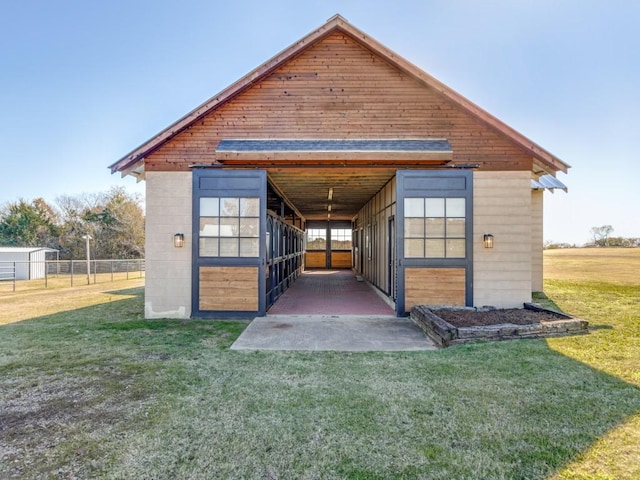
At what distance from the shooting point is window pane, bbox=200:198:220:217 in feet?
22.6

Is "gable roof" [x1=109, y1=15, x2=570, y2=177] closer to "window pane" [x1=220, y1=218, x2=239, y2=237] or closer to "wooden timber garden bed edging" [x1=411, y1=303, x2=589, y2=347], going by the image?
"window pane" [x1=220, y1=218, x2=239, y2=237]

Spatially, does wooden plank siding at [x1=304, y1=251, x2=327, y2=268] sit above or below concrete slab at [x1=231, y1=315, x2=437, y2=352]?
above

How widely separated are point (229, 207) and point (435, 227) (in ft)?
14.5

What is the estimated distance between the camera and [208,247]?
688 cm

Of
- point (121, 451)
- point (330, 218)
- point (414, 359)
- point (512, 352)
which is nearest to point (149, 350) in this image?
point (121, 451)

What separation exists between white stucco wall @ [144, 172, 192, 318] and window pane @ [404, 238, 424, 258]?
15.1 ft

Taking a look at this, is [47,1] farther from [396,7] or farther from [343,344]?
[343,344]

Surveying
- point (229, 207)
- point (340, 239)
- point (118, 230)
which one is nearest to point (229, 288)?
point (229, 207)

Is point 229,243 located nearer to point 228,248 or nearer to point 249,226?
point 228,248

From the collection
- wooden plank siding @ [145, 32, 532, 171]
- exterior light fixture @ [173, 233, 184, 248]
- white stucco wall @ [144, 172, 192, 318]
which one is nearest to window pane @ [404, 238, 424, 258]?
wooden plank siding @ [145, 32, 532, 171]

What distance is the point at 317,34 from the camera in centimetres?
688

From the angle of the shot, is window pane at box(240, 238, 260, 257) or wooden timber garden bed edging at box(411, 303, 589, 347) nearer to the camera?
wooden timber garden bed edging at box(411, 303, 589, 347)

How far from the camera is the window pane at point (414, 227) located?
22.9ft

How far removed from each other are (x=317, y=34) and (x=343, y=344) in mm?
6245
